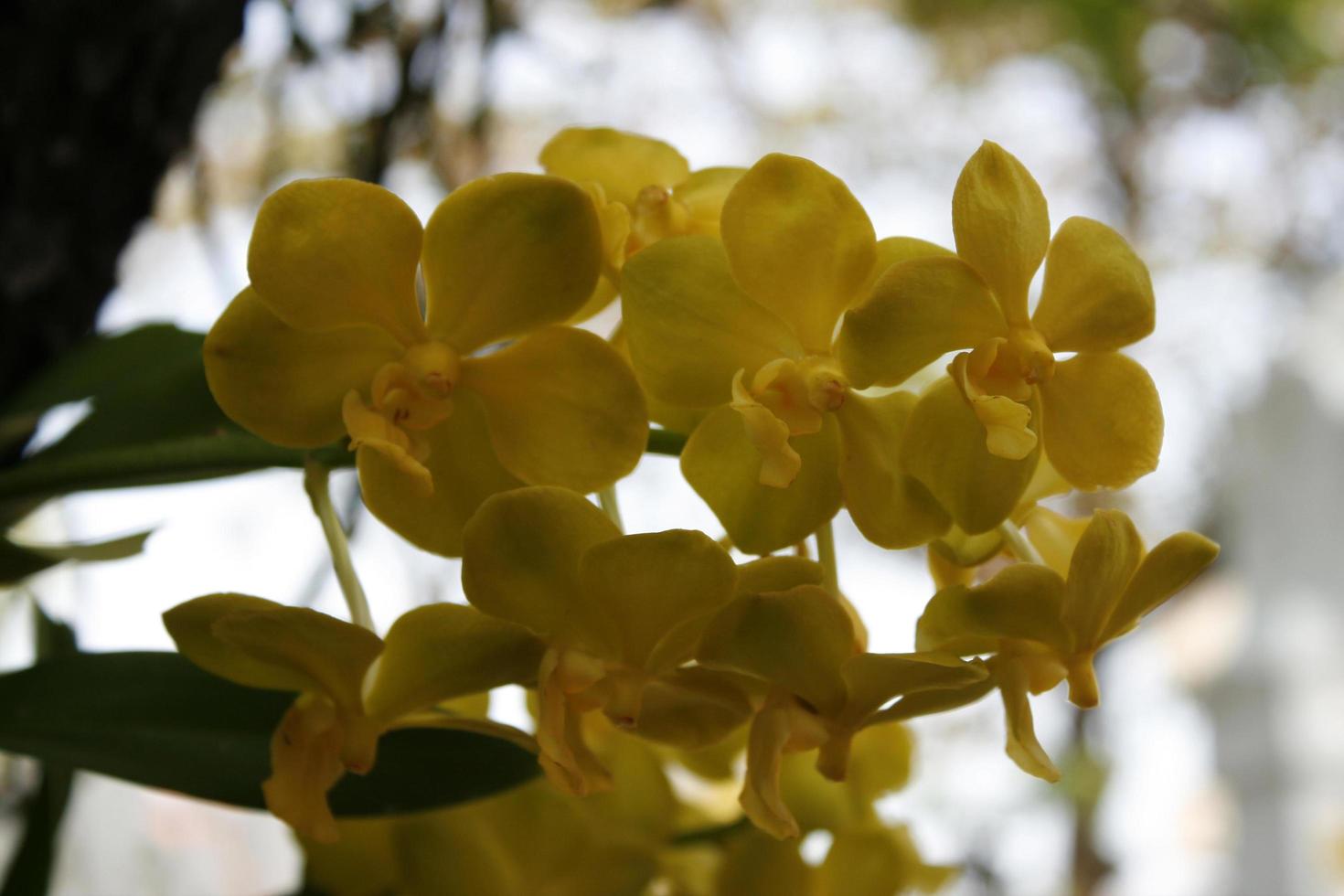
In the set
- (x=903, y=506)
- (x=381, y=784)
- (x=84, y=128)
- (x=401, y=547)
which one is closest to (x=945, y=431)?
(x=903, y=506)

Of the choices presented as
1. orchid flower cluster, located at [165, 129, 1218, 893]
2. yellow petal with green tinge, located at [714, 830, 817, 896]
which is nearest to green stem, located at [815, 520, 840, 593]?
orchid flower cluster, located at [165, 129, 1218, 893]

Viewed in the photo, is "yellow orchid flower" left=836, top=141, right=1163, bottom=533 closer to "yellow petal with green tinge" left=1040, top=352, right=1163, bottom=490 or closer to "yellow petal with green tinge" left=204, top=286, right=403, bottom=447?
"yellow petal with green tinge" left=1040, top=352, right=1163, bottom=490

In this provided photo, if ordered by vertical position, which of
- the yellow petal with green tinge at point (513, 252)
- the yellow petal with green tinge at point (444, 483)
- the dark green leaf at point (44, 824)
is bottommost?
the dark green leaf at point (44, 824)

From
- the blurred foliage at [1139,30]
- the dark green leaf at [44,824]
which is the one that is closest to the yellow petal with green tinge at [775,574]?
the dark green leaf at [44,824]

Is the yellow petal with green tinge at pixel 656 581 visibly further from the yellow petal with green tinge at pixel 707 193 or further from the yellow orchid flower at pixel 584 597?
the yellow petal with green tinge at pixel 707 193

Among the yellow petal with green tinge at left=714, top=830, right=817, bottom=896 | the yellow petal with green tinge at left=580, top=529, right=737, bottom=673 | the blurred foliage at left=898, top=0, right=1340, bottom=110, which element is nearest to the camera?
the yellow petal with green tinge at left=580, top=529, right=737, bottom=673

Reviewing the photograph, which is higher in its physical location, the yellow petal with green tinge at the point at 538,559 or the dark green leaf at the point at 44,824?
the yellow petal with green tinge at the point at 538,559

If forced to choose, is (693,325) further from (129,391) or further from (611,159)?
(129,391)
